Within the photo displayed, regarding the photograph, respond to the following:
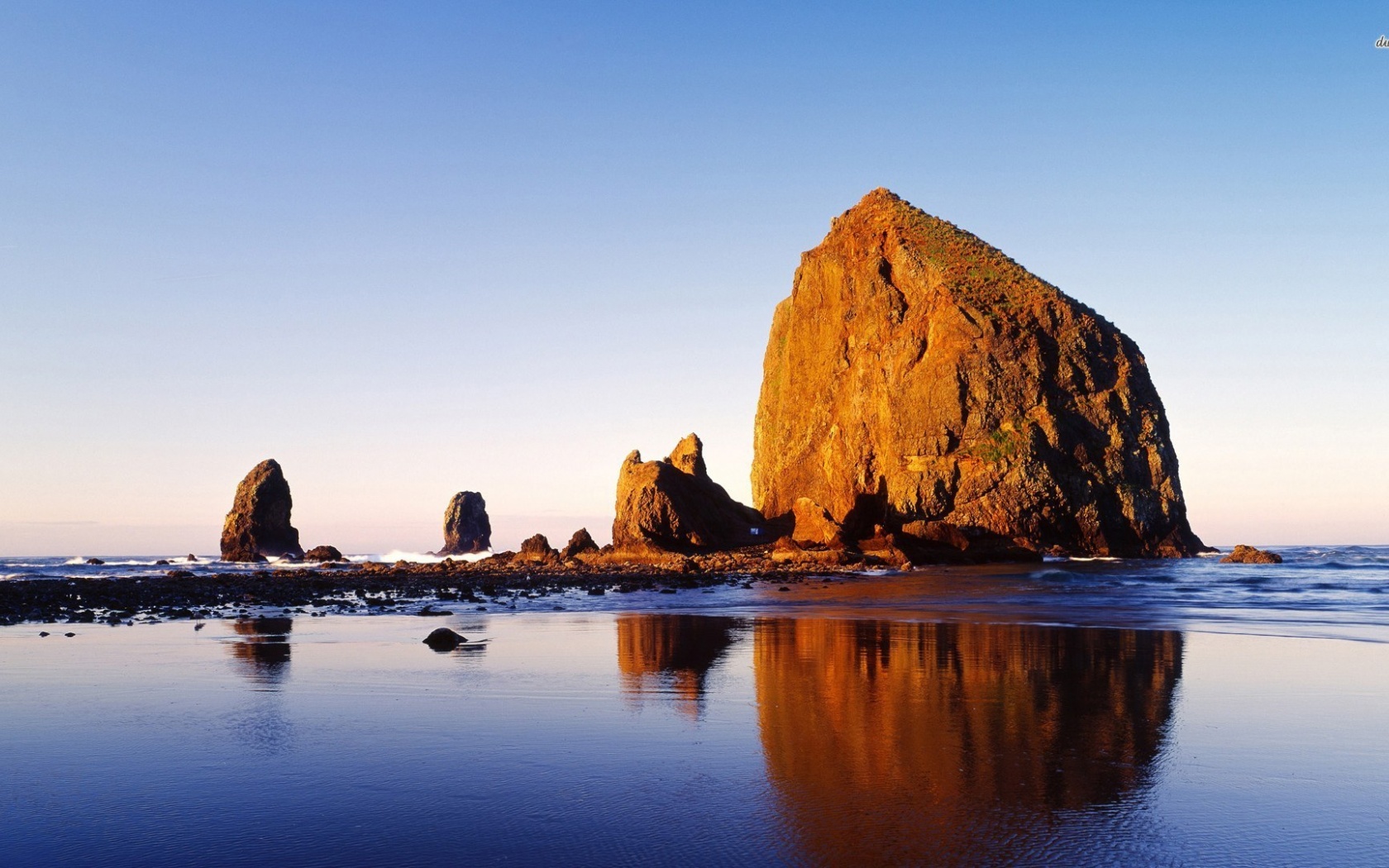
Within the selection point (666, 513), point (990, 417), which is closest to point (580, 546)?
point (666, 513)

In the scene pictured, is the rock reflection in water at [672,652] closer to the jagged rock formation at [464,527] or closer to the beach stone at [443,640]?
the beach stone at [443,640]

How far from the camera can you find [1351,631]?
17219 millimetres

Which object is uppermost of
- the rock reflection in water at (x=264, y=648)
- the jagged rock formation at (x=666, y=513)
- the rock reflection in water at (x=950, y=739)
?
the jagged rock formation at (x=666, y=513)

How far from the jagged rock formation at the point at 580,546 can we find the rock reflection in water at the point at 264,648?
44.8 meters

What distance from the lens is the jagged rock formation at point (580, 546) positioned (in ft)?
213

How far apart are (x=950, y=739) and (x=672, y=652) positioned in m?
6.69

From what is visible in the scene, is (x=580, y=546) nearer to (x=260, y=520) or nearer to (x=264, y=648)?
(x=260, y=520)

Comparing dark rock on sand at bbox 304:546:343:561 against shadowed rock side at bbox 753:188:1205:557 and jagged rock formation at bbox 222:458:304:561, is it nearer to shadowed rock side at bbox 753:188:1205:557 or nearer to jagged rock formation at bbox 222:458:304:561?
jagged rock formation at bbox 222:458:304:561

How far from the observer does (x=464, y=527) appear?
112 m

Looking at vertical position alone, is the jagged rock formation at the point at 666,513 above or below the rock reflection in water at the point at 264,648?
above

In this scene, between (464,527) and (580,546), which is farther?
(464,527)

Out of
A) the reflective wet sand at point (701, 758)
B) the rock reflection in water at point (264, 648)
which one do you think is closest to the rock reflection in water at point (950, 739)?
the reflective wet sand at point (701, 758)

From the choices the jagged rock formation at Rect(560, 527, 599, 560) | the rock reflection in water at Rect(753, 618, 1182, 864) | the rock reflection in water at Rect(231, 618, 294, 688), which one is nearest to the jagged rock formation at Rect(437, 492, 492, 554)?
the jagged rock formation at Rect(560, 527, 599, 560)

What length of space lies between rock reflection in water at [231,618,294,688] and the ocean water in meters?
0.13
